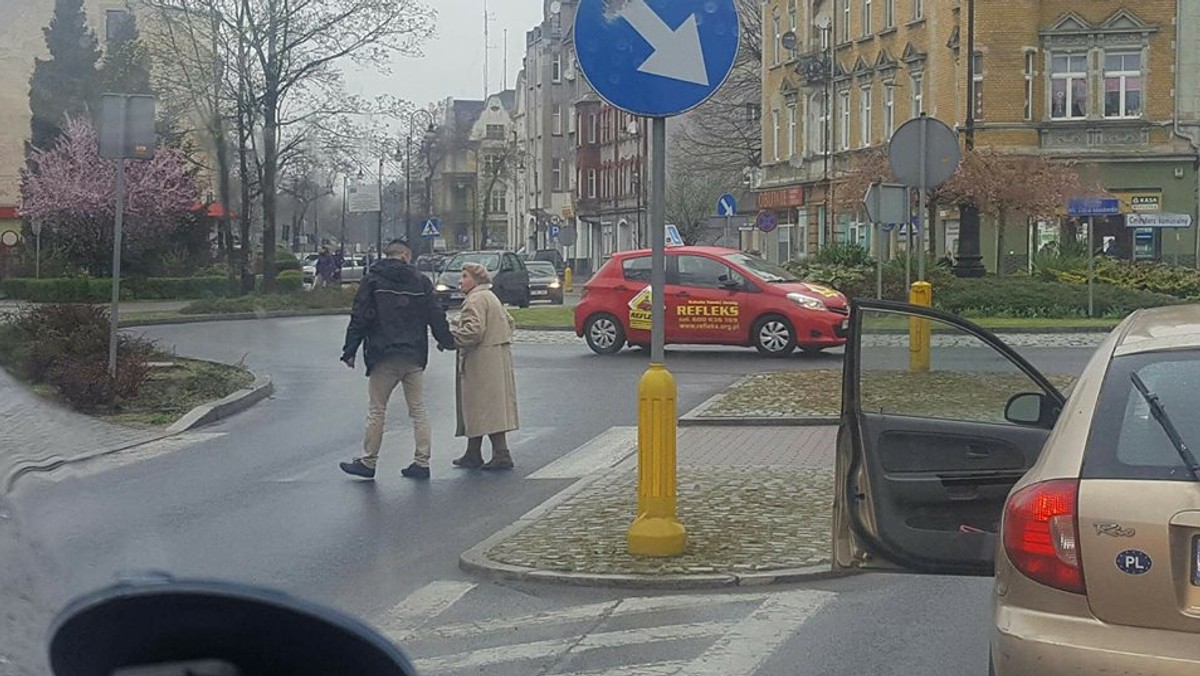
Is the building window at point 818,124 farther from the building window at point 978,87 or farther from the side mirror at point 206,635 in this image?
the side mirror at point 206,635

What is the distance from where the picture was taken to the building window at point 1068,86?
45.3 m

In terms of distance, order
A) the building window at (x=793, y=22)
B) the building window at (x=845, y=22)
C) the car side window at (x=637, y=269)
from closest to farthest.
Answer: the car side window at (x=637, y=269)
the building window at (x=845, y=22)
the building window at (x=793, y=22)

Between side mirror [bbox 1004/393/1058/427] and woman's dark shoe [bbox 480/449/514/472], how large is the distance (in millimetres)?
6267

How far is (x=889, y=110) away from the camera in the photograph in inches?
1938

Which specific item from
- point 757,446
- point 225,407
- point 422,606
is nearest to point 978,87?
point 225,407

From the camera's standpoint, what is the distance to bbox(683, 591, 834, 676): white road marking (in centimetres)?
603

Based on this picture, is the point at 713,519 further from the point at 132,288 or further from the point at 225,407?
the point at 132,288

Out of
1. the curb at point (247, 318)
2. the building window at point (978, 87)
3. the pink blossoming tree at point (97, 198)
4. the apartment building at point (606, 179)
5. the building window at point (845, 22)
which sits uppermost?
the building window at point (845, 22)

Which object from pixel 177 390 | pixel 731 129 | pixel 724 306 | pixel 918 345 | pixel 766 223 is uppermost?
pixel 731 129

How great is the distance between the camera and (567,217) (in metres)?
63.8

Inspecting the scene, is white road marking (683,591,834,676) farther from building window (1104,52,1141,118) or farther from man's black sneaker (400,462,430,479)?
building window (1104,52,1141,118)

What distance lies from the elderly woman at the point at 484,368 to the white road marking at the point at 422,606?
3913mm

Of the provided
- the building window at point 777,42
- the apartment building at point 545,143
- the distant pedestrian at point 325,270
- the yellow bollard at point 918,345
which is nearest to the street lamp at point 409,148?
the distant pedestrian at point 325,270

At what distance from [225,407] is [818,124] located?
4133 centimetres
